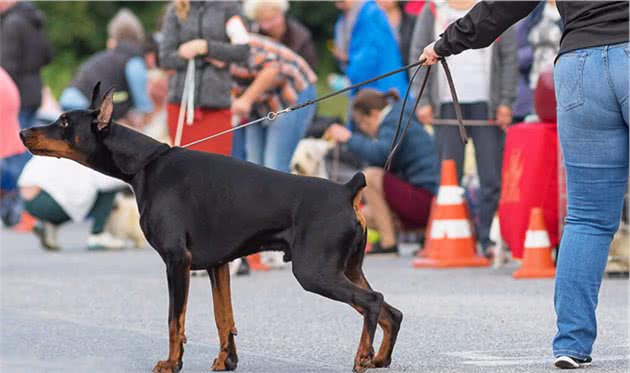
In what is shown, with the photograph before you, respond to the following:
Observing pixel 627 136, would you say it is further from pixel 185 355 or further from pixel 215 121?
pixel 215 121

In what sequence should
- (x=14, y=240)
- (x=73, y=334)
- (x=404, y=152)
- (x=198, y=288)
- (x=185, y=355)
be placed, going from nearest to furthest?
(x=185, y=355), (x=73, y=334), (x=198, y=288), (x=404, y=152), (x=14, y=240)

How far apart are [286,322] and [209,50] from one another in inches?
107

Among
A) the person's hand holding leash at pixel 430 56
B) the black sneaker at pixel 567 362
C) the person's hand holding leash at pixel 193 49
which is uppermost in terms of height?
the person's hand holding leash at pixel 430 56

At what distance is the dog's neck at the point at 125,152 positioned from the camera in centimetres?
642

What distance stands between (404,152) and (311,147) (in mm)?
791

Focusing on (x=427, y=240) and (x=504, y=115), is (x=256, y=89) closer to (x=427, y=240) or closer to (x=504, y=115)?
(x=504, y=115)

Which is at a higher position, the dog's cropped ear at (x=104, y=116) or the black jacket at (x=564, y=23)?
the black jacket at (x=564, y=23)

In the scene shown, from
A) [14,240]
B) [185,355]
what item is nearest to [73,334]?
[185,355]

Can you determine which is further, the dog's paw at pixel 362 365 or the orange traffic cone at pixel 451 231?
the orange traffic cone at pixel 451 231

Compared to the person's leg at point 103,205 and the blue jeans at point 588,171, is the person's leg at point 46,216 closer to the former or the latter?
the person's leg at point 103,205

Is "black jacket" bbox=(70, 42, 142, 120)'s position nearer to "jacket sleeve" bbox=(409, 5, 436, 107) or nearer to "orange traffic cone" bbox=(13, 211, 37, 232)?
"orange traffic cone" bbox=(13, 211, 37, 232)

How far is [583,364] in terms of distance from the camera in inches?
246

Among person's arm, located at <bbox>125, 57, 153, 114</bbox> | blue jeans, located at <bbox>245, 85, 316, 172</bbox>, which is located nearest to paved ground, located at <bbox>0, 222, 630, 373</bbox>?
blue jeans, located at <bbox>245, 85, 316, 172</bbox>

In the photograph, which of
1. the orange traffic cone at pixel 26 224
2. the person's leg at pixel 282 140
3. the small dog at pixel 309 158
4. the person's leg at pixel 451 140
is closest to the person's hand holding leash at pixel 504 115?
the person's leg at pixel 451 140
